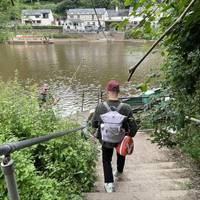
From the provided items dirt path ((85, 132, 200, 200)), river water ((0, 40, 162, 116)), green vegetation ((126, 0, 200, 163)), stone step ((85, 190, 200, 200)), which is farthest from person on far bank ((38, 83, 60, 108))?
river water ((0, 40, 162, 116))

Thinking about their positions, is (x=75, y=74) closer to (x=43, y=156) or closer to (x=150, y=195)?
(x=43, y=156)

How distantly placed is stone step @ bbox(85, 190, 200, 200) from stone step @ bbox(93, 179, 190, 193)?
153 mm

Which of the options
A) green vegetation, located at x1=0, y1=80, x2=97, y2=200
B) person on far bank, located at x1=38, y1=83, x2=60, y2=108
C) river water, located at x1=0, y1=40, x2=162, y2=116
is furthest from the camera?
river water, located at x1=0, y1=40, x2=162, y2=116

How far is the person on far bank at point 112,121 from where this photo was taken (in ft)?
10.4

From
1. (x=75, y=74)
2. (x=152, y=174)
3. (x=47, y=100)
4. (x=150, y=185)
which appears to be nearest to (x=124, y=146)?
(x=150, y=185)

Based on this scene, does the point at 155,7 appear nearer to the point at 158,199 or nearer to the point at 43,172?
the point at 158,199

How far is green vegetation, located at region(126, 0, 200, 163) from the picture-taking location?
1.94 metres

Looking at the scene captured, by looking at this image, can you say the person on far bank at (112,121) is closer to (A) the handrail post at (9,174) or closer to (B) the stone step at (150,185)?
(B) the stone step at (150,185)

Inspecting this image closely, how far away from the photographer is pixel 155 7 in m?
1.66

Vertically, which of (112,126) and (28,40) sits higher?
(112,126)

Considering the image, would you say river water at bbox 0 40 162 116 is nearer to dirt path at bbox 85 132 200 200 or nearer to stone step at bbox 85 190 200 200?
dirt path at bbox 85 132 200 200

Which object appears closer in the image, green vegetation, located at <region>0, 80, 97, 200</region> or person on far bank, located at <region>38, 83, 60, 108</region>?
green vegetation, located at <region>0, 80, 97, 200</region>

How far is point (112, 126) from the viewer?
321cm

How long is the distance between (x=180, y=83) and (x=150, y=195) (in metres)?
1.20
